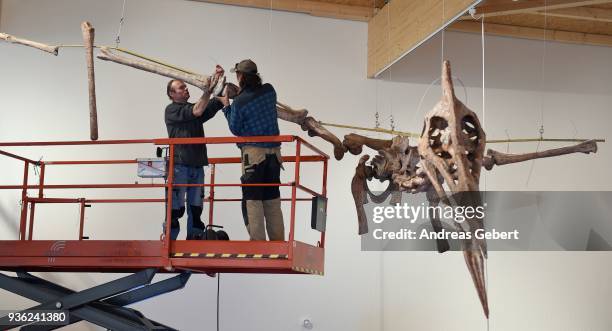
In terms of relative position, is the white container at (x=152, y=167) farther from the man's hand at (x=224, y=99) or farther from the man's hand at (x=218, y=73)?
the man's hand at (x=218, y=73)

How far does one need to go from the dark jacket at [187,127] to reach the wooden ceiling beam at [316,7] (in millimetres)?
5589

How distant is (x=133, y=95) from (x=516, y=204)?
6.04 meters

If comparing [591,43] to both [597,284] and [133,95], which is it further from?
[133,95]

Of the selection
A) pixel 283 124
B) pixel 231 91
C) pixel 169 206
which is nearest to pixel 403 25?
pixel 283 124

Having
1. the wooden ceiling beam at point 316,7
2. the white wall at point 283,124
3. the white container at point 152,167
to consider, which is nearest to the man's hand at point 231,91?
the white container at point 152,167

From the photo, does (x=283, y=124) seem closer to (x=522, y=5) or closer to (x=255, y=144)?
(x=522, y=5)

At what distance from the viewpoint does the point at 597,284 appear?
8289 mm

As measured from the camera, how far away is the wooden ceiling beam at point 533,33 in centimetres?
823

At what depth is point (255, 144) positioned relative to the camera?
7305 millimetres

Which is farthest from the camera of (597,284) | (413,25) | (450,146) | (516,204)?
(413,25)

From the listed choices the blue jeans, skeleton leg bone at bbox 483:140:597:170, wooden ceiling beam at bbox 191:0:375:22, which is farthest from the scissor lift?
Result: wooden ceiling beam at bbox 191:0:375:22

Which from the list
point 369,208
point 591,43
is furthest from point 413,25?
point 591,43

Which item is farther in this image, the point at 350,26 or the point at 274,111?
the point at 350,26

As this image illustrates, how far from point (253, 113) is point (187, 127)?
828 mm
